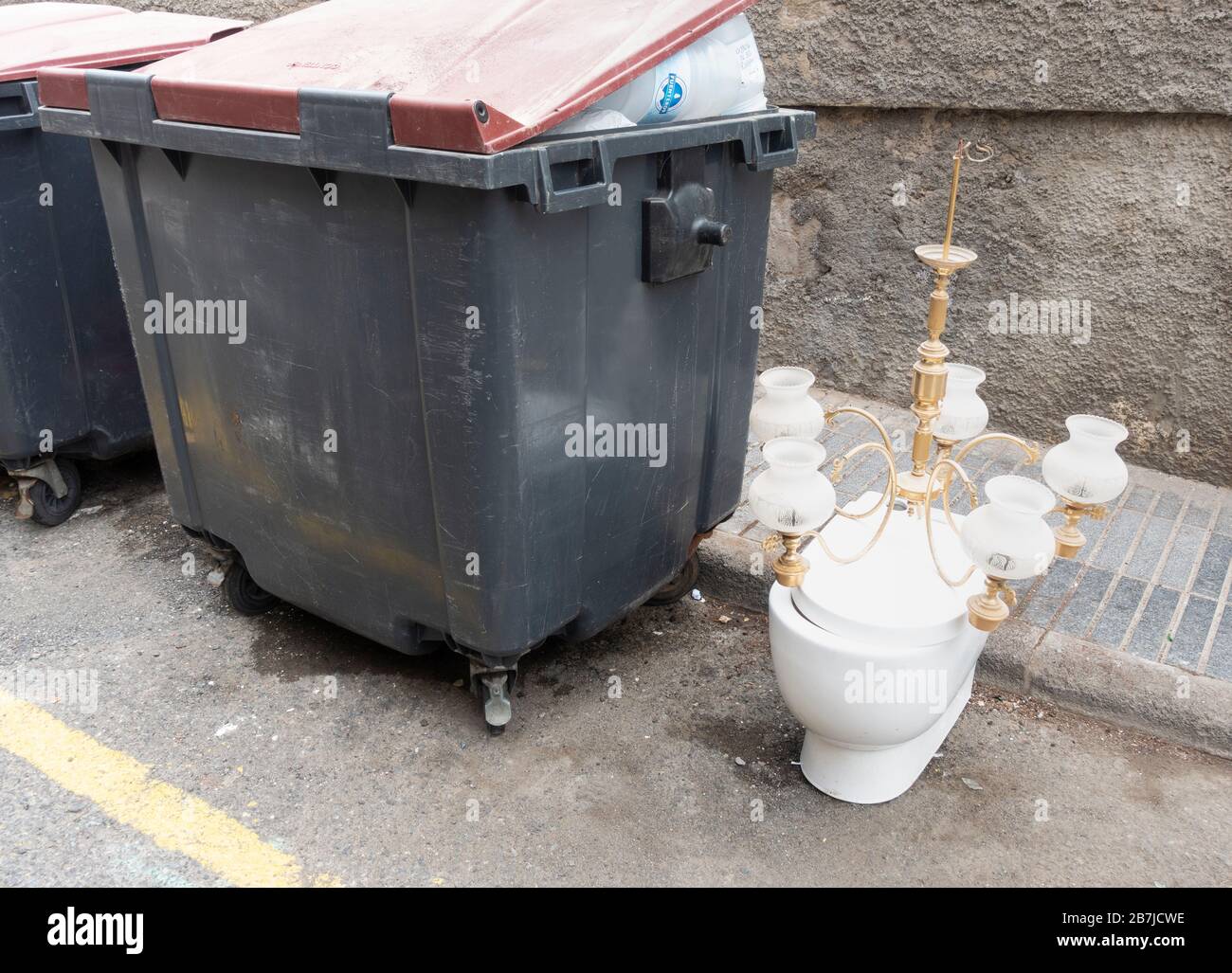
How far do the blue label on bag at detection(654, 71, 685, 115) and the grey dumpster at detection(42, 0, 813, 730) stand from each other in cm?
10

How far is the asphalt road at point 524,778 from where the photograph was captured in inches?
93.9

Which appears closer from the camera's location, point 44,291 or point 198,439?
point 198,439

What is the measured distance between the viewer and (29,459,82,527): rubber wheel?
382 cm

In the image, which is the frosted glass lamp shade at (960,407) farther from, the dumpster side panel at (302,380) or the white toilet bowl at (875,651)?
the dumpster side panel at (302,380)

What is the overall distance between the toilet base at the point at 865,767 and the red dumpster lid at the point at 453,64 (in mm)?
1565

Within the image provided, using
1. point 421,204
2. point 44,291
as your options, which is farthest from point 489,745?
point 44,291

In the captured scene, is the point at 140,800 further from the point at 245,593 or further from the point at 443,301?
the point at 443,301

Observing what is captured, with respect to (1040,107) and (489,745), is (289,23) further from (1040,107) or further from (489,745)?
(1040,107)

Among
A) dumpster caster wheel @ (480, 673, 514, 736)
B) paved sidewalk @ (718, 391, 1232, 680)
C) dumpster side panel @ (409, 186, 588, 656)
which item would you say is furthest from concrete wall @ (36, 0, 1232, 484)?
dumpster caster wheel @ (480, 673, 514, 736)

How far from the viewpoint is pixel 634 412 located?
8.54ft

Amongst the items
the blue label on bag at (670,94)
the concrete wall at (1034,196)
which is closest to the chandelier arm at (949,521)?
the blue label on bag at (670,94)

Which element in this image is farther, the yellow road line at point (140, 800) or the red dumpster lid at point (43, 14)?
the red dumpster lid at point (43, 14)

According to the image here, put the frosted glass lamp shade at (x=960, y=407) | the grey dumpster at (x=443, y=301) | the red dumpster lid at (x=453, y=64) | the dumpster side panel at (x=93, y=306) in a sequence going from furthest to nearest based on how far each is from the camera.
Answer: the dumpster side panel at (x=93, y=306) < the frosted glass lamp shade at (x=960, y=407) < the grey dumpster at (x=443, y=301) < the red dumpster lid at (x=453, y=64)
